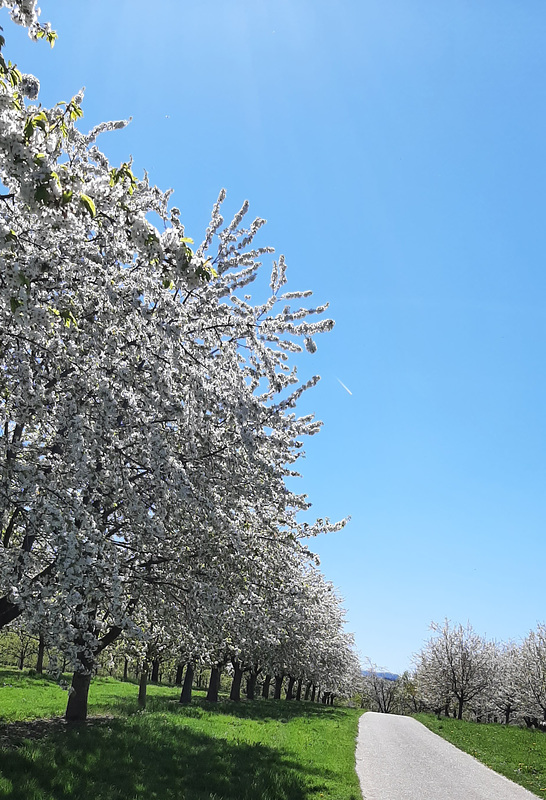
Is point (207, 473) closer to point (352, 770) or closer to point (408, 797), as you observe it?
point (408, 797)

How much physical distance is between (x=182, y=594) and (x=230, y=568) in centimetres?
118

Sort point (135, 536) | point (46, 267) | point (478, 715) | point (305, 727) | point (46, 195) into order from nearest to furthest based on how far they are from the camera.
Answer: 1. point (46, 195)
2. point (46, 267)
3. point (135, 536)
4. point (305, 727)
5. point (478, 715)

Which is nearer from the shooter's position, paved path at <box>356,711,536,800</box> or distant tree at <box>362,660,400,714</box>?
paved path at <box>356,711,536,800</box>

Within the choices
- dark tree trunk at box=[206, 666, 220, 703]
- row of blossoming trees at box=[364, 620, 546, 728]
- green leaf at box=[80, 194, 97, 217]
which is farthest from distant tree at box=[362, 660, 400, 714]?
green leaf at box=[80, 194, 97, 217]

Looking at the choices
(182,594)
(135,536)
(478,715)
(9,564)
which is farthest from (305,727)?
(478,715)

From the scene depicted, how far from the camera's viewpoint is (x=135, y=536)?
930 cm

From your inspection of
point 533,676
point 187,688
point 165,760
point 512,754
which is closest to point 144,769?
point 165,760

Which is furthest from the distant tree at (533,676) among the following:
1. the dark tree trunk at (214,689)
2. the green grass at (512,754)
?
the dark tree trunk at (214,689)

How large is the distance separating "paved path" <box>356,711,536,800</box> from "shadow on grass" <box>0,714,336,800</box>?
1587 mm

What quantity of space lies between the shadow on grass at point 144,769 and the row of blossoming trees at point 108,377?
7.50ft

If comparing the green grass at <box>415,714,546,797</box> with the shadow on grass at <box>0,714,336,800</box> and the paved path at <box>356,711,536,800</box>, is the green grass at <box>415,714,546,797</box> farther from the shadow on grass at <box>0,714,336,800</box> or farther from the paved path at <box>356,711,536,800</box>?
the shadow on grass at <box>0,714,336,800</box>

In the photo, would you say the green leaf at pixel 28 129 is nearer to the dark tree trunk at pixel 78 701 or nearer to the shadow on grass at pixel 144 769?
the shadow on grass at pixel 144 769

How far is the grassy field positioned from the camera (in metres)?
8.57

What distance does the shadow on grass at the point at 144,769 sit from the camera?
8.30 metres
